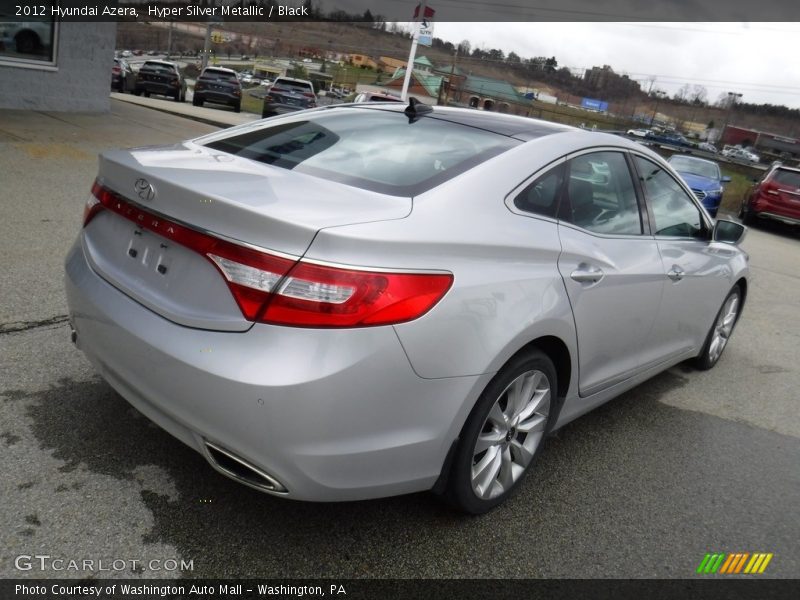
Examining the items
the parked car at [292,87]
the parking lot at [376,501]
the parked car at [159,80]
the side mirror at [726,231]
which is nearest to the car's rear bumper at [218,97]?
the parked car at [159,80]

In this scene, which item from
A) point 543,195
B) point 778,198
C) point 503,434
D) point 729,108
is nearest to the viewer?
point 503,434

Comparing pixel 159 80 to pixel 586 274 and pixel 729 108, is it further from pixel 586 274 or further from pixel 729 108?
pixel 729 108

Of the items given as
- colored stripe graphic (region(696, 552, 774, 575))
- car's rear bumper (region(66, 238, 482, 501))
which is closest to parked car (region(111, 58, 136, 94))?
car's rear bumper (region(66, 238, 482, 501))

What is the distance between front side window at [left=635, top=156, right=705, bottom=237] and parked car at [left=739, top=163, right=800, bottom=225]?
13.8 meters

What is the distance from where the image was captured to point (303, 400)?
2051 millimetres

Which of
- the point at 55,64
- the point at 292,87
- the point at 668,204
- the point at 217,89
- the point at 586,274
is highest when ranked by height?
the point at 668,204

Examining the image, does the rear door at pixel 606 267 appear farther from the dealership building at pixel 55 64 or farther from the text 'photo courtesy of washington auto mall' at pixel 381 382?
the dealership building at pixel 55 64

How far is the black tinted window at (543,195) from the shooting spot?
2762mm

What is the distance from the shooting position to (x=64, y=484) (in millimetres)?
2582

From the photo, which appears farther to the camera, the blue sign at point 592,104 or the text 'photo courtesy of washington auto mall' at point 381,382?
the blue sign at point 592,104

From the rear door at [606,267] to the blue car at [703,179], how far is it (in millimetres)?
11051

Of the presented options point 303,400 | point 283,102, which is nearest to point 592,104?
point 283,102

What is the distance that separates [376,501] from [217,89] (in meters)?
26.5

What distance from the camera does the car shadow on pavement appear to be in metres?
2.46
